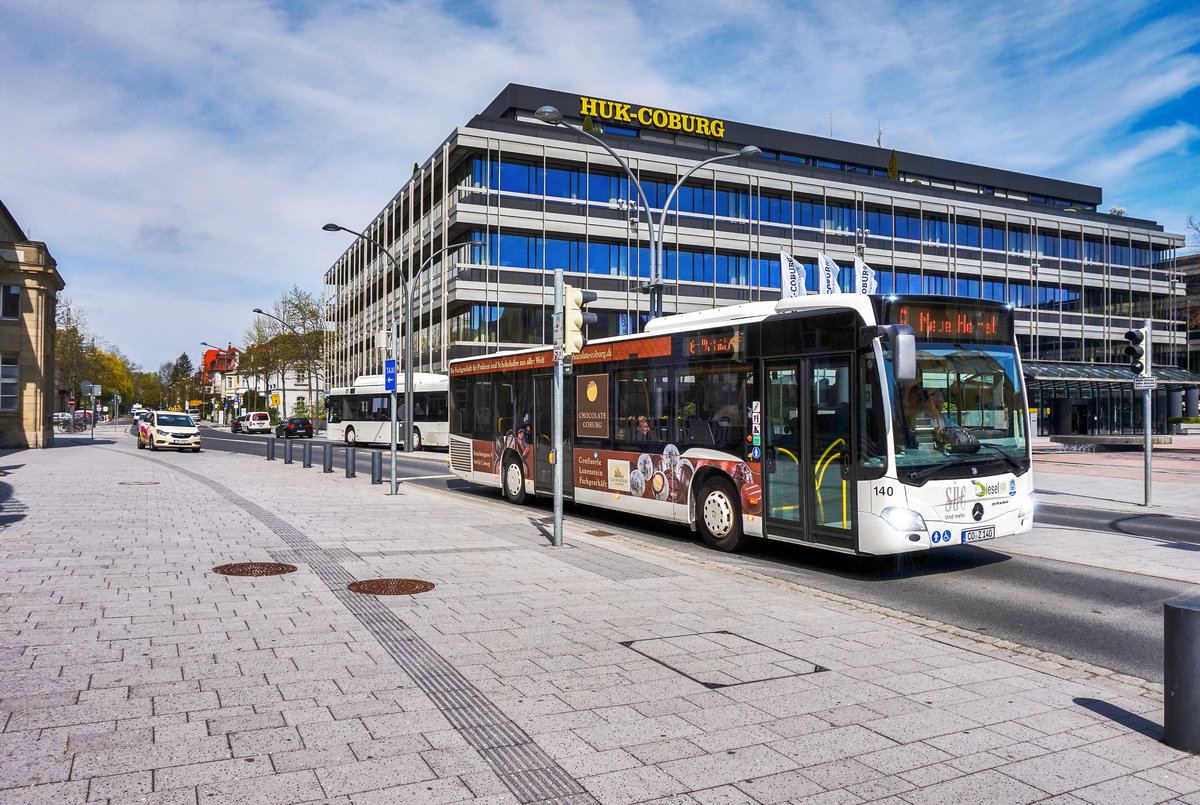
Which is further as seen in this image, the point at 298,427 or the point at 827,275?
the point at 298,427

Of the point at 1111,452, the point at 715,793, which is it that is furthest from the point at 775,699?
the point at 1111,452

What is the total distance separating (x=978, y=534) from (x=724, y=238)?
41.9 metres

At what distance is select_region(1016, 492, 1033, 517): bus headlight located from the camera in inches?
374

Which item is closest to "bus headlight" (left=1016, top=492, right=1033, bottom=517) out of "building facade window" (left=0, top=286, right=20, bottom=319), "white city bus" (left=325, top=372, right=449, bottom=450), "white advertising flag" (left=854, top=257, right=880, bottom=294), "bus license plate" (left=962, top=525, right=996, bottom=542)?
"bus license plate" (left=962, top=525, right=996, bottom=542)

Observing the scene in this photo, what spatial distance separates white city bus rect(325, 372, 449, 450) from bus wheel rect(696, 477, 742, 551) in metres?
23.4

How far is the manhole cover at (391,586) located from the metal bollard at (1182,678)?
223 inches

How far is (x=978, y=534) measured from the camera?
916 centimetres

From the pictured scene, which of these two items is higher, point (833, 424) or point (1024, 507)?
point (833, 424)

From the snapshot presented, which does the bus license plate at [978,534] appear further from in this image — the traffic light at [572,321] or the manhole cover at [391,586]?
the manhole cover at [391,586]

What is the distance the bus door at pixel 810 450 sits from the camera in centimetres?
930

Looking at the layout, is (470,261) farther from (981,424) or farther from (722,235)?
(981,424)

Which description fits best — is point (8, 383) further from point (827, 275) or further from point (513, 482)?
point (827, 275)

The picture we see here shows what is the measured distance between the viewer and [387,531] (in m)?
12.0

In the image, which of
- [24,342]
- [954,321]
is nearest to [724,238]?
[24,342]
